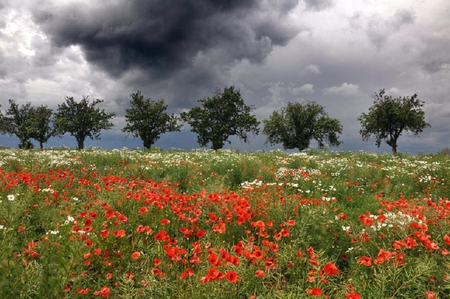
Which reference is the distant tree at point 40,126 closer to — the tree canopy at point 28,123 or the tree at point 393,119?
the tree canopy at point 28,123

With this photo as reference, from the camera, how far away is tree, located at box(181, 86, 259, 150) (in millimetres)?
42875

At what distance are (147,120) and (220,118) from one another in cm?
1142

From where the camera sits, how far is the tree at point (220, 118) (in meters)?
42.9

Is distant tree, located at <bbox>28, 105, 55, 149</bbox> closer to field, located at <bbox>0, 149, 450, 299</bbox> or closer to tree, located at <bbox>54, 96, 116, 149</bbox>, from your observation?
tree, located at <bbox>54, 96, 116, 149</bbox>

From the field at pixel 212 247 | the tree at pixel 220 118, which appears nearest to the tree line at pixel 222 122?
the tree at pixel 220 118

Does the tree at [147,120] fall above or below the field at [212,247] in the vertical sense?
above

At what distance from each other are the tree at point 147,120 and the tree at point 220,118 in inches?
151

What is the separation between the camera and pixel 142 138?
45.8 m

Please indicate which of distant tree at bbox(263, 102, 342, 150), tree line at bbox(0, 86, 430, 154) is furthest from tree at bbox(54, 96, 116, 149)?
distant tree at bbox(263, 102, 342, 150)

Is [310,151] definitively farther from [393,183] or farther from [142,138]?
[142,138]

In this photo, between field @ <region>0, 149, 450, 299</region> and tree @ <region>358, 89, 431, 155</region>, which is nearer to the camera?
field @ <region>0, 149, 450, 299</region>

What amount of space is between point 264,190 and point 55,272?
4.99 meters

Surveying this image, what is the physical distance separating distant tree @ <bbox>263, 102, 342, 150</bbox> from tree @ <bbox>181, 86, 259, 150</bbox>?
729 cm

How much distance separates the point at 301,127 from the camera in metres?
49.9
